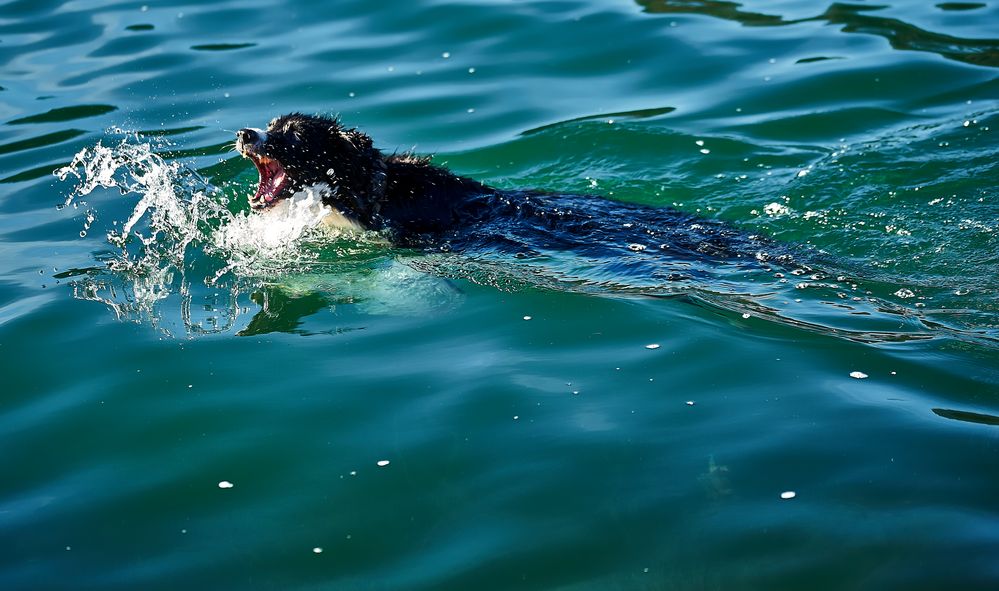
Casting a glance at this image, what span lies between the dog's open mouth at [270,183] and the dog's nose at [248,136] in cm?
33

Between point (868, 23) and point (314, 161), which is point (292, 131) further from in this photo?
point (868, 23)

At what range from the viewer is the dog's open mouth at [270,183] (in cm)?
782

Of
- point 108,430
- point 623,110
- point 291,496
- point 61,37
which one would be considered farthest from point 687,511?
point 61,37

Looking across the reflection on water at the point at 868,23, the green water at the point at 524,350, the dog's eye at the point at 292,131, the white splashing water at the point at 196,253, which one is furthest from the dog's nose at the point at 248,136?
the reflection on water at the point at 868,23

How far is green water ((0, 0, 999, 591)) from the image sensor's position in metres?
5.01

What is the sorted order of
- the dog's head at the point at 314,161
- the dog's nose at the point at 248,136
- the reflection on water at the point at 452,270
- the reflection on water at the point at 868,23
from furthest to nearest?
the reflection on water at the point at 868,23
the dog's head at the point at 314,161
the dog's nose at the point at 248,136
the reflection on water at the point at 452,270

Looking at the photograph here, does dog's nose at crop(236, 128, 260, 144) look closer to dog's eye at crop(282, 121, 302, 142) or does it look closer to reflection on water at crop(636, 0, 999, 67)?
dog's eye at crop(282, 121, 302, 142)

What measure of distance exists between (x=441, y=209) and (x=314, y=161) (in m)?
1.01

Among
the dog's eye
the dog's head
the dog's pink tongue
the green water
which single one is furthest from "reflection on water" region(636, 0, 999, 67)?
the dog's pink tongue

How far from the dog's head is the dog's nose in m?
0.14

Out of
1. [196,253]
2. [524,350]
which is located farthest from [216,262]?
[524,350]

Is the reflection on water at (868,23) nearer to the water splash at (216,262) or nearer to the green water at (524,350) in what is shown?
the green water at (524,350)

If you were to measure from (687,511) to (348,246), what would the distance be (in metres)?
3.87

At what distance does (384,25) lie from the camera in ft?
45.0
